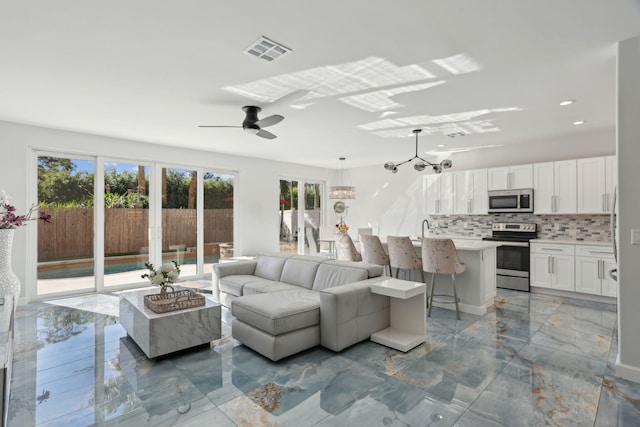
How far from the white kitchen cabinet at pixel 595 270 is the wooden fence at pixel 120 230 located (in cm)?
642

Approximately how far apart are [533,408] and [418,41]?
2.77m

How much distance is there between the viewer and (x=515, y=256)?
5.89 meters

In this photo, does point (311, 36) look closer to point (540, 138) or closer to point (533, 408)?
point (533, 408)

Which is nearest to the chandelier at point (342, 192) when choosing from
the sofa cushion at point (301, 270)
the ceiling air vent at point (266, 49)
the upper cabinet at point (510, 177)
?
the upper cabinet at point (510, 177)

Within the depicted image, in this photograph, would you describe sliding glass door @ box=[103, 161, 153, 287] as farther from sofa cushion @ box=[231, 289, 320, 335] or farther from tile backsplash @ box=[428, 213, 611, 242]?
tile backsplash @ box=[428, 213, 611, 242]

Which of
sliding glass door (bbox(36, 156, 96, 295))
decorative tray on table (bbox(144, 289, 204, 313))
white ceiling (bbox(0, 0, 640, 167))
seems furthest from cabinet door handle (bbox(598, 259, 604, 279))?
sliding glass door (bbox(36, 156, 96, 295))

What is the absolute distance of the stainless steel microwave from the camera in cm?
600

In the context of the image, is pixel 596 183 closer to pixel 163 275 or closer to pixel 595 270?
pixel 595 270

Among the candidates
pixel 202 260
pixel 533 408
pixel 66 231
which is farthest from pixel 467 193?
pixel 66 231

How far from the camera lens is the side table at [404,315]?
3262mm

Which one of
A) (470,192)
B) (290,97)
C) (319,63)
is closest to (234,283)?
(290,97)

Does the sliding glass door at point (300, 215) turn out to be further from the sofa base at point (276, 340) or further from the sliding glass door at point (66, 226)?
the sofa base at point (276, 340)

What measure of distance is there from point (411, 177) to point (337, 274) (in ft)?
16.5

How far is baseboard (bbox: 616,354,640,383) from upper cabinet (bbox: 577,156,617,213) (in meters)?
3.37
